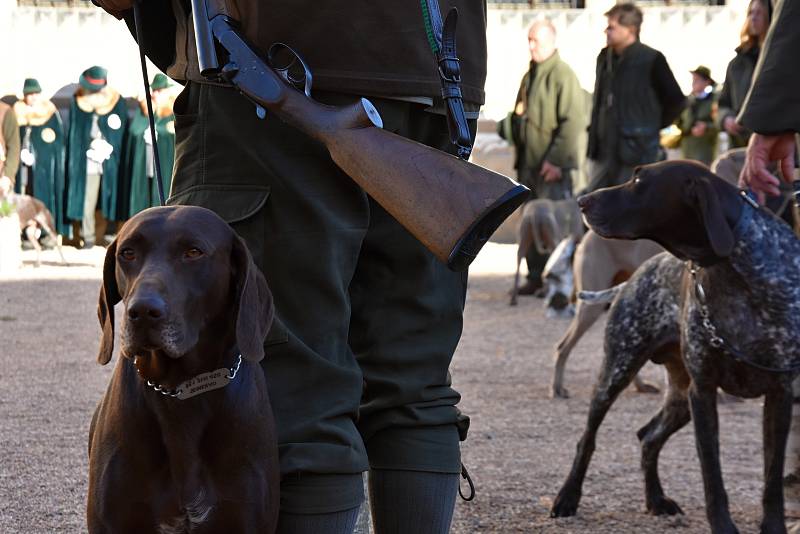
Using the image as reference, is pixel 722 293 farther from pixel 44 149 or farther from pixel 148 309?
pixel 44 149

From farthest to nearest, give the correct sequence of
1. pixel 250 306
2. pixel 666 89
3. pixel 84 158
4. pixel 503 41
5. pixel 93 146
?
pixel 503 41, pixel 84 158, pixel 93 146, pixel 666 89, pixel 250 306

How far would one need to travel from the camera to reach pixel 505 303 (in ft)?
40.6

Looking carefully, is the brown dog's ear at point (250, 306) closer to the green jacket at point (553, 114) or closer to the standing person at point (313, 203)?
the standing person at point (313, 203)

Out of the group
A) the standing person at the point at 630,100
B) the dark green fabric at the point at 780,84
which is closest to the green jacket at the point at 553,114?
the standing person at the point at 630,100

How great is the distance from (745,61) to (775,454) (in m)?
4.73

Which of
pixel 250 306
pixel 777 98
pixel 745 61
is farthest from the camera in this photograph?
pixel 745 61

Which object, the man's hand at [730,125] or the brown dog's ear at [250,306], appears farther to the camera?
the man's hand at [730,125]

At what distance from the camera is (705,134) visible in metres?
13.1

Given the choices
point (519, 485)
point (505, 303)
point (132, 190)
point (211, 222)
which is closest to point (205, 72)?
point (211, 222)

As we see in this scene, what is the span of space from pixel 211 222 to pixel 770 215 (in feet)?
7.90

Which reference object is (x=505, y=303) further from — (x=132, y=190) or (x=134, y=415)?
(x=134, y=415)

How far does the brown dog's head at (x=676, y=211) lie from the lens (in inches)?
171

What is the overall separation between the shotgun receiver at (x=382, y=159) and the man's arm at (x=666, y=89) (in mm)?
7935

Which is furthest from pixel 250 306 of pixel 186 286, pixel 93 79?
pixel 93 79
